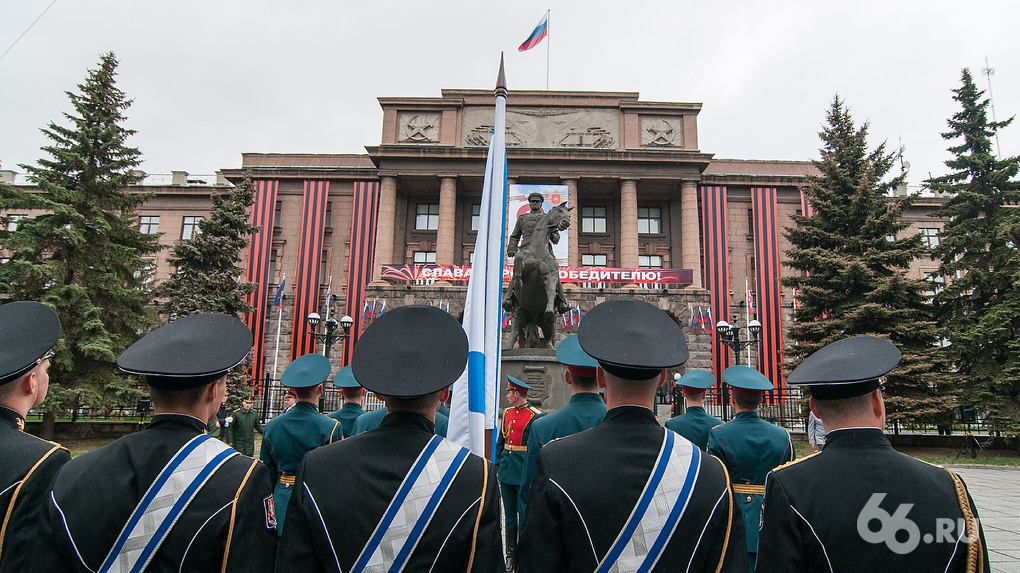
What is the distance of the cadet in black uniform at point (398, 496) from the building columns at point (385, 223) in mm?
35253

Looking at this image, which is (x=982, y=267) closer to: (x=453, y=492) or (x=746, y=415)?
(x=746, y=415)

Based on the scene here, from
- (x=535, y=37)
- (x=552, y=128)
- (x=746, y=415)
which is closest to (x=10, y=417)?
(x=746, y=415)

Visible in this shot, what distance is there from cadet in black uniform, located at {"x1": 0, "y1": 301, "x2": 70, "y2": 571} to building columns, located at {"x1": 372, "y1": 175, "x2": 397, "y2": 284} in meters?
34.4

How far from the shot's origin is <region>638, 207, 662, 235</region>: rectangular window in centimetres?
4106

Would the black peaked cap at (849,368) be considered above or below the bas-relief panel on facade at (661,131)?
below

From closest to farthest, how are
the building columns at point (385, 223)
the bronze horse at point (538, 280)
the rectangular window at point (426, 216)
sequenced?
the bronze horse at point (538, 280) → the building columns at point (385, 223) → the rectangular window at point (426, 216)

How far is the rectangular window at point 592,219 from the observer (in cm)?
4141

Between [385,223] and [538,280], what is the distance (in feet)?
94.0

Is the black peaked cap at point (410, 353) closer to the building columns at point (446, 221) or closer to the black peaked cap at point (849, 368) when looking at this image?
the black peaked cap at point (849, 368)

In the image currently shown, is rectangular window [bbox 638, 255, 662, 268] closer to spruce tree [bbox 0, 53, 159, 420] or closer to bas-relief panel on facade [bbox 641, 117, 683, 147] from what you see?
bas-relief panel on facade [bbox 641, 117, 683, 147]

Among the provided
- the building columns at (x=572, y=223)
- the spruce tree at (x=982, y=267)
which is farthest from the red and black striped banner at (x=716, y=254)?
the spruce tree at (x=982, y=267)

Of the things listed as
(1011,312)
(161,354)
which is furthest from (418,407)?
(1011,312)

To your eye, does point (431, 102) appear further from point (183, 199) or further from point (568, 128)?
point (183, 199)

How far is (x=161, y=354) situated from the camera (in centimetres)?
240
